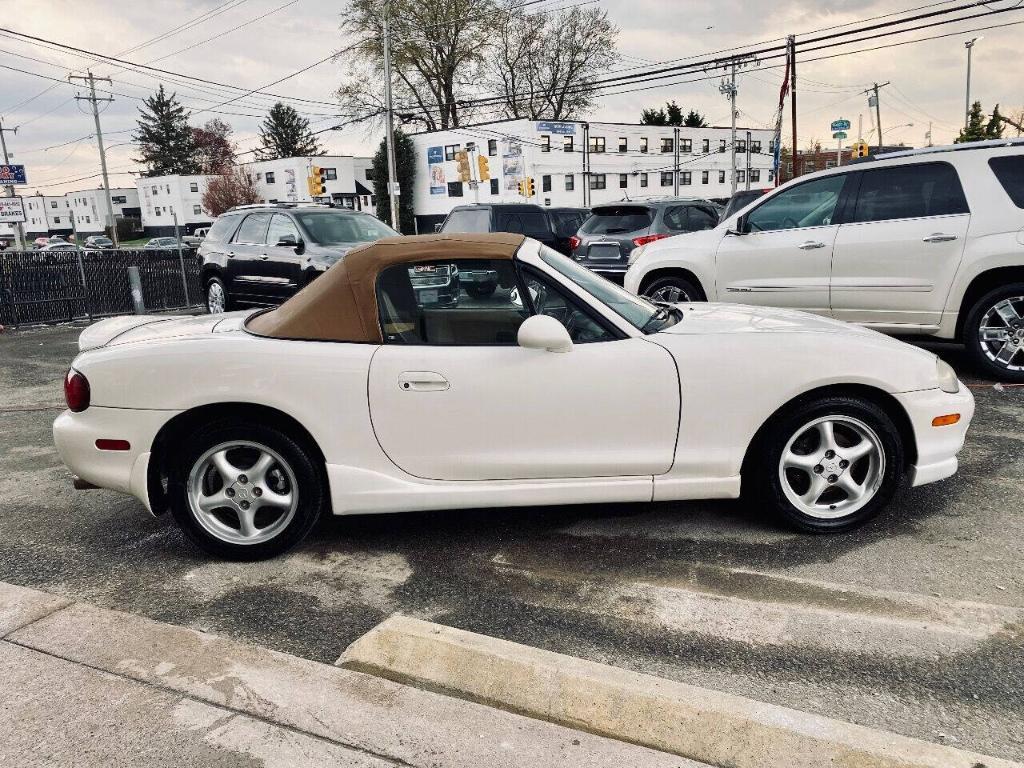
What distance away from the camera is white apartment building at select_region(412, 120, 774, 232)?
5475cm

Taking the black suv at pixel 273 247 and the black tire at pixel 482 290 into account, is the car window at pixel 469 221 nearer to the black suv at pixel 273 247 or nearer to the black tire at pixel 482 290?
the black suv at pixel 273 247

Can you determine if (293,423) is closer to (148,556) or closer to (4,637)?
(148,556)

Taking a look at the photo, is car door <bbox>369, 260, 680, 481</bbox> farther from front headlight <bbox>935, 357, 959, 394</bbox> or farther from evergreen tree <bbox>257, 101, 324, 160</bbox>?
evergreen tree <bbox>257, 101, 324, 160</bbox>

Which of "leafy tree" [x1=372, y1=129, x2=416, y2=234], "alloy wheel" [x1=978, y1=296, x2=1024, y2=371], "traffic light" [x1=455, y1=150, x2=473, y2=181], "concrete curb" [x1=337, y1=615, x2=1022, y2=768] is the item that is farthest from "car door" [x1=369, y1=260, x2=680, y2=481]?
"leafy tree" [x1=372, y1=129, x2=416, y2=234]

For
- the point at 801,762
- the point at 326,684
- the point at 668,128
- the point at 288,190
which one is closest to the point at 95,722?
the point at 326,684

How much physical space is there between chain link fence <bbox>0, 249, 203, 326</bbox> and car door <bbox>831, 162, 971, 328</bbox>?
10.8 m

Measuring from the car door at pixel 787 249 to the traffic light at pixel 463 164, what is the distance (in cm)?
5120

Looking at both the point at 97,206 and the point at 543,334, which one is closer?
the point at 543,334

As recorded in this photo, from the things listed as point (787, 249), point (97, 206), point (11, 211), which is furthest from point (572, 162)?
point (97, 206)

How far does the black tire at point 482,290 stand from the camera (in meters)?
3.58

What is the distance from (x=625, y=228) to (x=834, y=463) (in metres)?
7.75

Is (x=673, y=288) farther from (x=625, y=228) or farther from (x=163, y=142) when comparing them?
(x=163, y=142)

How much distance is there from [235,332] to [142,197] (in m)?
97.7

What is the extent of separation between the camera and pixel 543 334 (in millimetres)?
3344
